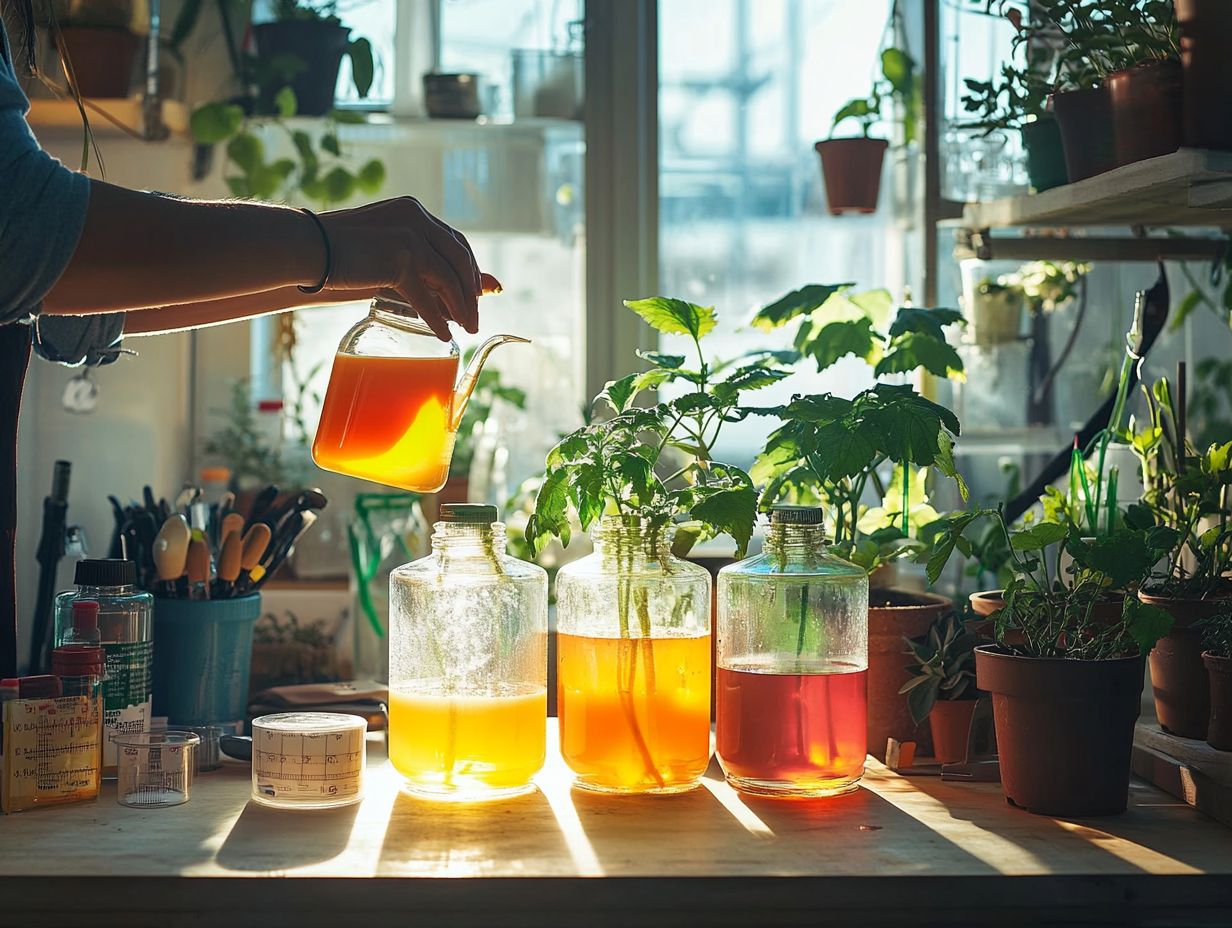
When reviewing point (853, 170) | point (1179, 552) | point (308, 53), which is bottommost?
point (1179, 552)

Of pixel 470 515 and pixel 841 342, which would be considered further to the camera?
pixel 841 342

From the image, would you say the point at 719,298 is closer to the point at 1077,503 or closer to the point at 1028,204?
the point at 1028,204

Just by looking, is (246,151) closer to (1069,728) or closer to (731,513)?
(731,513)

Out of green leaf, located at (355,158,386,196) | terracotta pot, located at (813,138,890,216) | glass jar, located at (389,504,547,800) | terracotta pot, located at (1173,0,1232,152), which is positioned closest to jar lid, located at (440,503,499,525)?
glass jar, located at (389,504,547,800)

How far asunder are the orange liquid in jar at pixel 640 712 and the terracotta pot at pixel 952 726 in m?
0.25

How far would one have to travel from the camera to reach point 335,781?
3.85 ft

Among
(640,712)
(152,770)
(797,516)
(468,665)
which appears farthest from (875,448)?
(152,770)

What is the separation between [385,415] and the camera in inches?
45.6

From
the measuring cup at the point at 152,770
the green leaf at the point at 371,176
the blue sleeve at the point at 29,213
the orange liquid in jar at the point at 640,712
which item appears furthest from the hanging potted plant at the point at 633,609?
the green leaf at the point at 371,176

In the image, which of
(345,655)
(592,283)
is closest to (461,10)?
(592,283)

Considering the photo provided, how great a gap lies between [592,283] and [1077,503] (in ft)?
3.35

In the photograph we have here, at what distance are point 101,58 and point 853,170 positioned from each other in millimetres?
1165

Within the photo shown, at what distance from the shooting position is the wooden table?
37.9 inches

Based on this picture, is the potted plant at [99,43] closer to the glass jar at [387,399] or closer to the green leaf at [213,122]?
the green leaf at [213,122]
